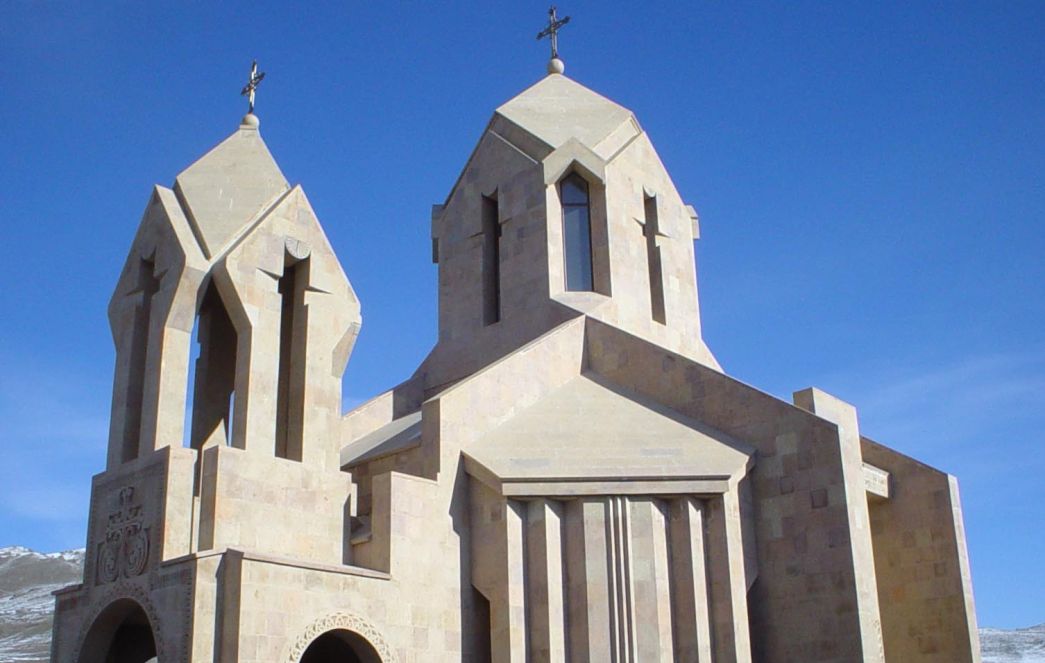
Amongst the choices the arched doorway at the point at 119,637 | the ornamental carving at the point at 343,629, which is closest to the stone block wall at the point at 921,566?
the ornamental carving at the point at 343,629

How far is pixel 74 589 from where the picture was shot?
16.1 m

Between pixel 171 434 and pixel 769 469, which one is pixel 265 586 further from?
pixel 769 469

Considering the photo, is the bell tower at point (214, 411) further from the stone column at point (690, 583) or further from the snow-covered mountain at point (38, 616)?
the snow-covered mountain at point (38, 616)

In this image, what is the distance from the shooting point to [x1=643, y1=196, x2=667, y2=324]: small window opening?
24.1 m

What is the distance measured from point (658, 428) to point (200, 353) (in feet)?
24.8

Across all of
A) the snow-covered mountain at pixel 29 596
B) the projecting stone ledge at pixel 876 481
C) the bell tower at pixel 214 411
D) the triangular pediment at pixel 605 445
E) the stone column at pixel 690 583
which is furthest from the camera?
the snow-covered mountain at pixel 29 596

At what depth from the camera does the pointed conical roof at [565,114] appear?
80.7 feet

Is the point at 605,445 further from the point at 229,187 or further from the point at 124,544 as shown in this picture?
the point at 229,187

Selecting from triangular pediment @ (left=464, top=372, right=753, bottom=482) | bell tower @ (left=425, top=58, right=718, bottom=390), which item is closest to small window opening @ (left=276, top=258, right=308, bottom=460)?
triangular pediment @ (left=464, top=372, right=753, bottom=482)

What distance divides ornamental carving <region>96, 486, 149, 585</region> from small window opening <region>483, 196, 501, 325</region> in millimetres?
9791

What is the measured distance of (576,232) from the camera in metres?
23.6

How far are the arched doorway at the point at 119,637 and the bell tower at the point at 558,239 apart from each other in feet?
27.7

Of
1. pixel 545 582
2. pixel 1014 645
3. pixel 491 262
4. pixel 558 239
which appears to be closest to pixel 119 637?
pixel 545 582

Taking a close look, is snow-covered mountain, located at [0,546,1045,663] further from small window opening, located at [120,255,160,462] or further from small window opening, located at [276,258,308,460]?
small window opening, located at [120,255,160,462]
